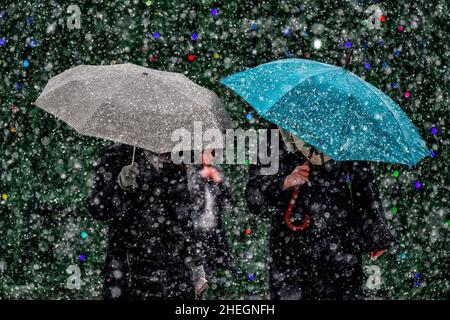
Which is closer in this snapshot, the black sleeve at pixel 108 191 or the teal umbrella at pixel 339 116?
the teal umbrella at pixel 339 116

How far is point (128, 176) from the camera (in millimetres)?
3553

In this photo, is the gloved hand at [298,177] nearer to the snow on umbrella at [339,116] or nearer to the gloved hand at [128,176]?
the snow on umbrella at [339,116]

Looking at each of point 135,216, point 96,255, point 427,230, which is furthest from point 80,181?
point 427,230

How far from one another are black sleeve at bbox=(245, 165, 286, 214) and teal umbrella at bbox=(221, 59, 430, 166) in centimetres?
46

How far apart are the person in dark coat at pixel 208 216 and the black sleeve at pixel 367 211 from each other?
2.51ft

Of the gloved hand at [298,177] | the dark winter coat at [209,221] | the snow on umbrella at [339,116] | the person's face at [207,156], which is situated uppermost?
the snow on umbrella at [339,116]

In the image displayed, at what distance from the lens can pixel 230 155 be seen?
17.8 feet

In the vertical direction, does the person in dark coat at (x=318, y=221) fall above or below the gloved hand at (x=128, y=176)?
below

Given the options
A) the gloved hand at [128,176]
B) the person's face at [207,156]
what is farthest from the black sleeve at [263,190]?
the gloved hand at [128,176]

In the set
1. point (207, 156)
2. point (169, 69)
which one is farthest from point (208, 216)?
point (169, 69)

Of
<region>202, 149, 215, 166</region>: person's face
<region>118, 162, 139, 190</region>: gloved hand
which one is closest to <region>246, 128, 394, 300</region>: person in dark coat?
<region>202, 149, 215, 166</region>: person's face

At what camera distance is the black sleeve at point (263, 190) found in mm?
3664

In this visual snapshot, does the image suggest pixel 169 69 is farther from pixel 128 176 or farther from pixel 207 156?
pixel 128 176

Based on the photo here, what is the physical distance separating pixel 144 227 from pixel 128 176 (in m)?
0.34
